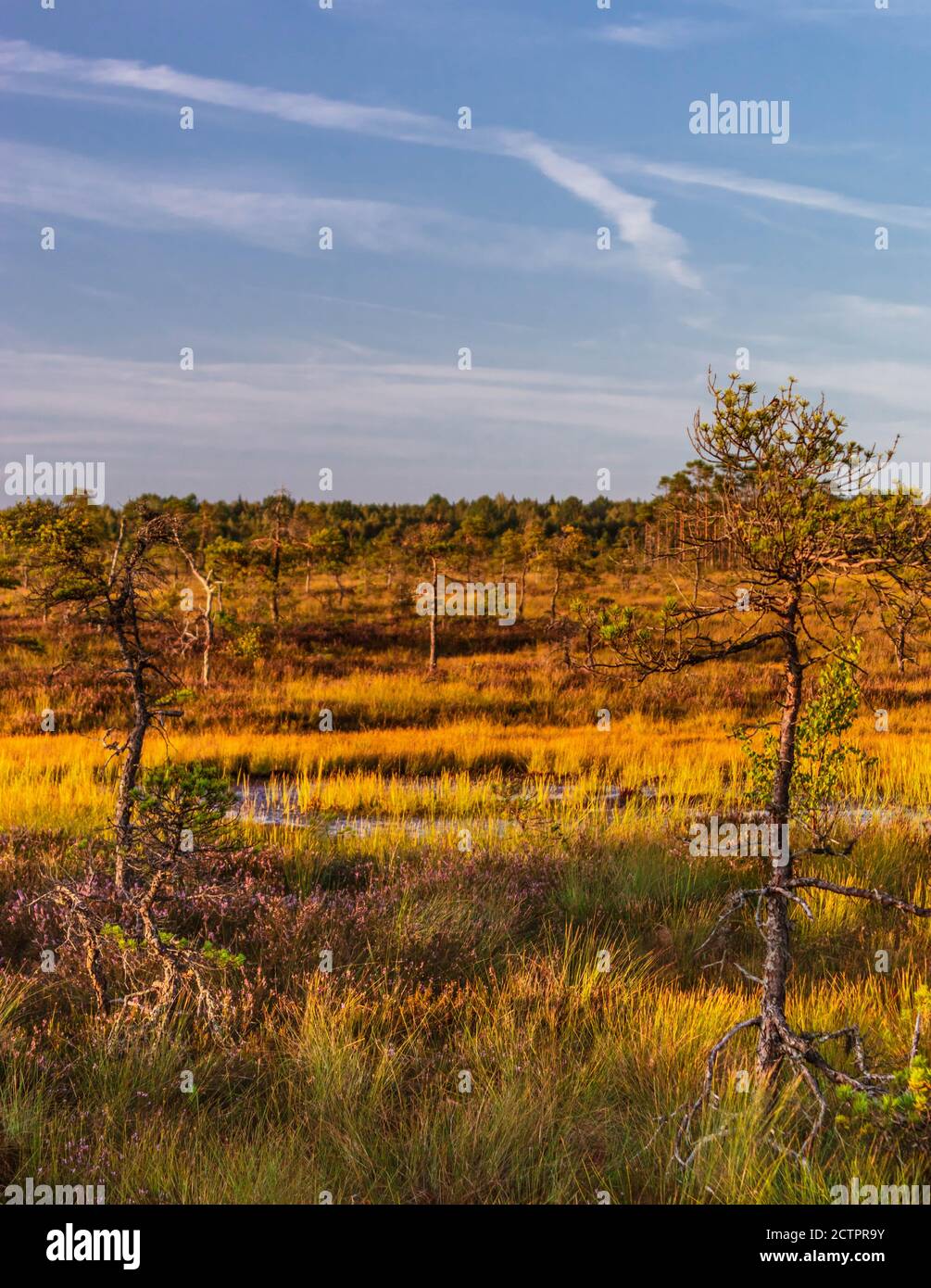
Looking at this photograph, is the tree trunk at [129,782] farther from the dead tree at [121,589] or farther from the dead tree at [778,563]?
the dead tree at [778,563]

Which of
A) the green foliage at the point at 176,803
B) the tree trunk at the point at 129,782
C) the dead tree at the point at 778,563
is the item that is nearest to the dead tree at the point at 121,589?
the tree trunk at the point at 129,782

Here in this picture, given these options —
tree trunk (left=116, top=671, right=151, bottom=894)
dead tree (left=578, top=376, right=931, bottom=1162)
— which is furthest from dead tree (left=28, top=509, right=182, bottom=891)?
dead tree (left=578, top=376, right=931, bottom=1162)

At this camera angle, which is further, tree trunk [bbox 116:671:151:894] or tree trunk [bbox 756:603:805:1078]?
tree trunk [bbox 116:671:151:894]

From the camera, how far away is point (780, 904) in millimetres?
3789

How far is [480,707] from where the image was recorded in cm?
2048

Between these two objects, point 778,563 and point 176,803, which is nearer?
point 778,563

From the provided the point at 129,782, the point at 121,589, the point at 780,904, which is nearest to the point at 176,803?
the point at 129,782

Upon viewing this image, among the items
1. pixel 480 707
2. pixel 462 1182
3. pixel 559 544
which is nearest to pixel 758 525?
pixel 462 1182

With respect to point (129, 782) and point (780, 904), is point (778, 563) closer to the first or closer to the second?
point (780, 904)

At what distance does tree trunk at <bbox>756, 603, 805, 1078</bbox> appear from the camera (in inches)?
142

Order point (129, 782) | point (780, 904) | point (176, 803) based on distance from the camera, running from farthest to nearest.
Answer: point (129, 782), point (176, 803), point (780, 904)

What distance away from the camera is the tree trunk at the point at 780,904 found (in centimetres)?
361

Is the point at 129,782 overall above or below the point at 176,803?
above

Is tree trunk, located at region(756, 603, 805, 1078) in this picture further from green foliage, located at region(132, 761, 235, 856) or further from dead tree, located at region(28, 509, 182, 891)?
dead tree, located at region(28, 509, 182, 891)
